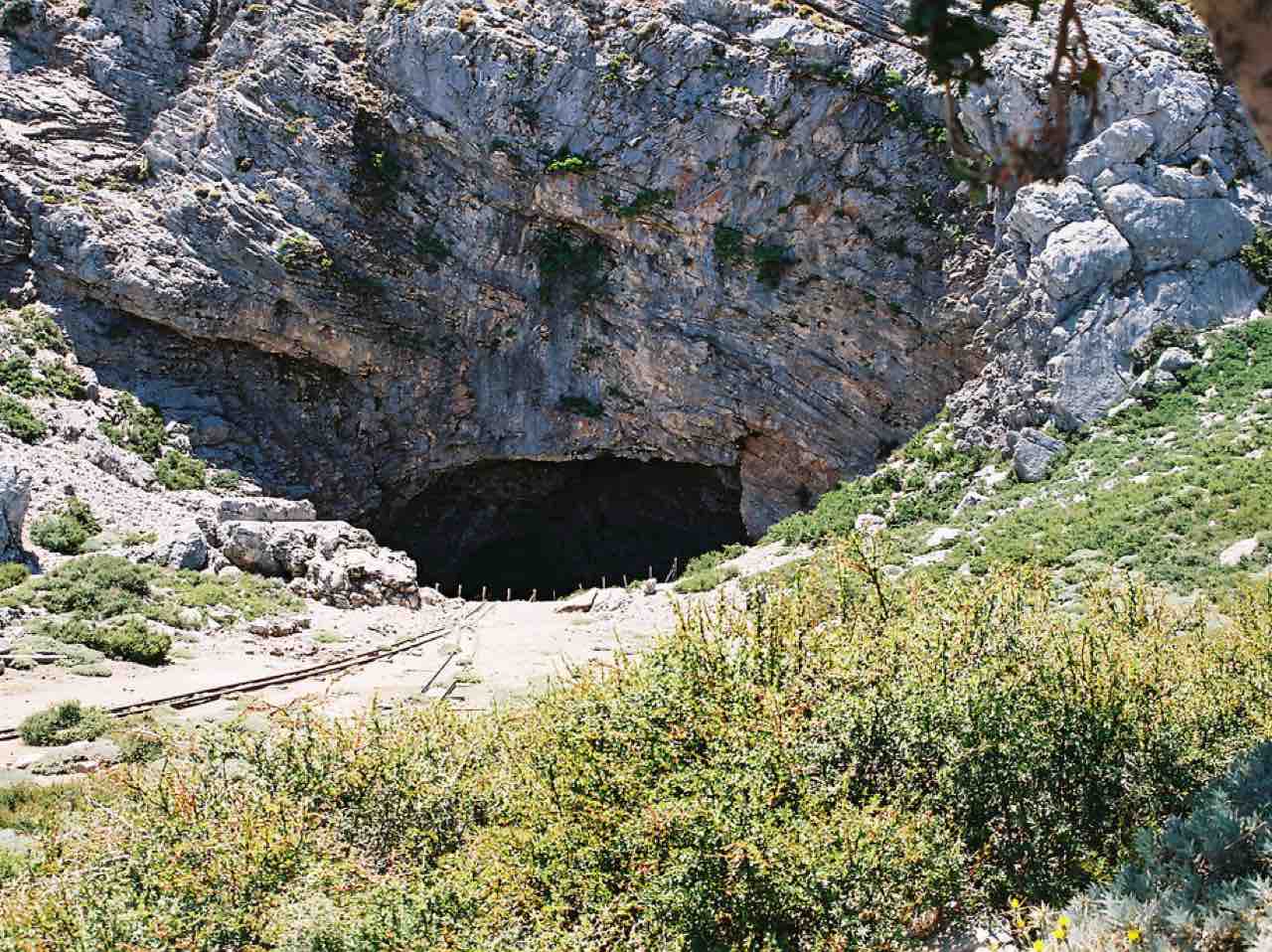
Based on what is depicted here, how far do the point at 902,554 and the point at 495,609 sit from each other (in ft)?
29.2

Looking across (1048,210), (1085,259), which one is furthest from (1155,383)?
(1048,210)

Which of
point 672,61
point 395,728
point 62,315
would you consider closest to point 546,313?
point 672,61

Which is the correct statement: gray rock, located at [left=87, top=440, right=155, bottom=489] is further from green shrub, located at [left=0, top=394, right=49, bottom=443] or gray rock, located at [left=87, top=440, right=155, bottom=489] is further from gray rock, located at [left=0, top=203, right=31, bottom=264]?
gray rock, located at [left=0, top=203, right=31, bottom=264]

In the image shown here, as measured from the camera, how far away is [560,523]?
105 feet

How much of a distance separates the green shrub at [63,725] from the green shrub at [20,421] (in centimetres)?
1151

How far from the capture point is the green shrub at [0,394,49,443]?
21.8m

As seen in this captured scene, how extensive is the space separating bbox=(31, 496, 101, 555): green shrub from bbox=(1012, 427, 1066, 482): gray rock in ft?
63.6

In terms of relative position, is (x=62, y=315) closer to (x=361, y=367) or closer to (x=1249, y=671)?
(x=361, y=367)

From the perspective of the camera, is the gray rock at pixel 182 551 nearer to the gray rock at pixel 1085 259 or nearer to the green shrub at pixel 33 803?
the green shrub at pixel 33 803

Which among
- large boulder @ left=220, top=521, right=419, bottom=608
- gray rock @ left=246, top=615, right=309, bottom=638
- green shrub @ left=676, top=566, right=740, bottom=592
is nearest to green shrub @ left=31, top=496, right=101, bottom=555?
large boulder @ left=220, top=521, right=419, bottom=608

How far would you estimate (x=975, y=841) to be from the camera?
6.63 metres

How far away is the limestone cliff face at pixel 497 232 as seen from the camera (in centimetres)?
2453

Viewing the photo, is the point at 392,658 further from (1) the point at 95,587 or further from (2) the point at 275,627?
(1) the point at 95,587

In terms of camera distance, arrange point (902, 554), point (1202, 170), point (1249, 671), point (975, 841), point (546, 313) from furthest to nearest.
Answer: point (546, 313), point (1202, 170), point (902, 554), point (1249, 671), point (975, 841)
